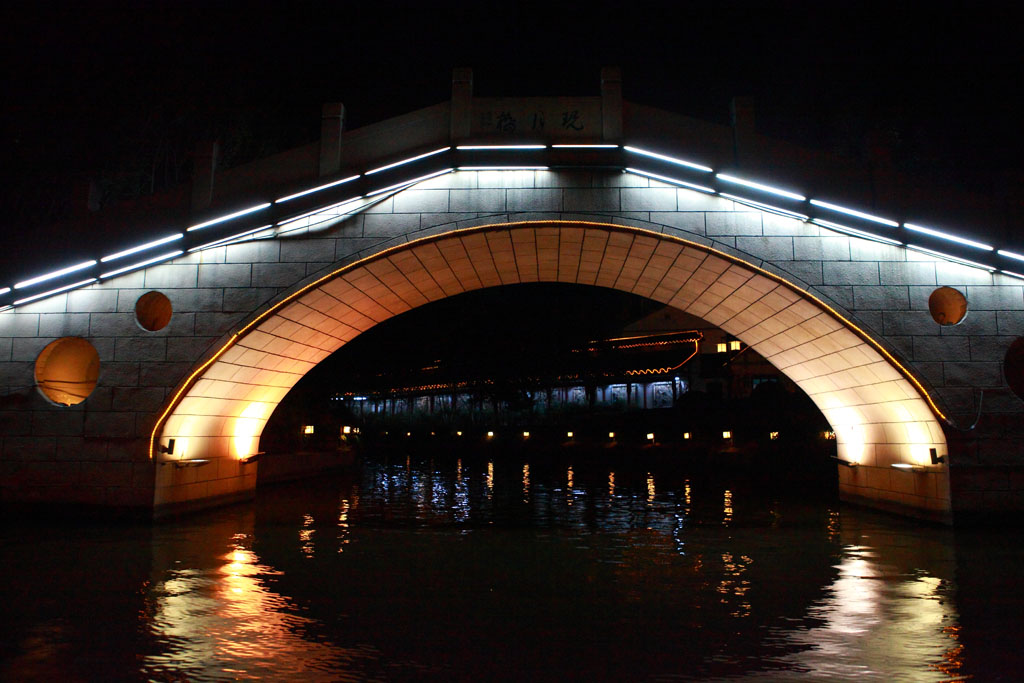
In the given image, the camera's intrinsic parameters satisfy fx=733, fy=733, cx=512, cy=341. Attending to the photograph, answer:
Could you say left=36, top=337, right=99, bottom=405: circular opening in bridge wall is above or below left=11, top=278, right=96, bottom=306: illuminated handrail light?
below

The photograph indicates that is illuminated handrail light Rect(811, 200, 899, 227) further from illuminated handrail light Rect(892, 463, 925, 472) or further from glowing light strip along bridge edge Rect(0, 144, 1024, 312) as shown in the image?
illuminated handrail light Rect(892, 463, 925, 472)

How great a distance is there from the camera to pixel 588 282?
60.6ft

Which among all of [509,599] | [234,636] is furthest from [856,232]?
[234,636]

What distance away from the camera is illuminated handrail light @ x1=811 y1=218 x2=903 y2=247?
13.4m

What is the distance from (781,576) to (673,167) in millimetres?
7449

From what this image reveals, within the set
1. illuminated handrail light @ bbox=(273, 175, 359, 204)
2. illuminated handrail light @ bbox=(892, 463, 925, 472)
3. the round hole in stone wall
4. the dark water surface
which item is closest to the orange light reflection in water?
the dark water surface

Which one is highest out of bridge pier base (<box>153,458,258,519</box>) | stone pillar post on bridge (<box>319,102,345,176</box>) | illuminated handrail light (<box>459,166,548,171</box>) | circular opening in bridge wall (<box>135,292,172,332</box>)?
stone pillar post on bridge (<box>319,102,345,176</box>)

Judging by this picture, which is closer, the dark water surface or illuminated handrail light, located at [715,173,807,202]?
the dark water surface

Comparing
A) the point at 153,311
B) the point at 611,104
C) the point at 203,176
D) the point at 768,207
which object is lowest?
the point at 153,311

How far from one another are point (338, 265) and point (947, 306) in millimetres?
11456

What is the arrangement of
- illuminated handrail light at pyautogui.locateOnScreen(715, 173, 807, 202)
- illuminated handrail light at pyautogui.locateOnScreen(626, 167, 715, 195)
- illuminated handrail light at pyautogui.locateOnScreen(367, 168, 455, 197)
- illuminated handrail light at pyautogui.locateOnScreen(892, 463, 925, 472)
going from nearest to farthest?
illuminated handrail light at pyautogui.locateOnScreen(715, 173, 807, 202) < illuminated handrail light at pyautogui.locateOnScreen(626, 167, 715, 195) < illuminated handrail light at pyautogui.locateOnScreen(367, 168, 455, 197) < illuminated handrail light at pyautogui.locateOnScreen(892, 463, 925, 472)

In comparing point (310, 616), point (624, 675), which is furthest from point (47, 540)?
point (624, 675)

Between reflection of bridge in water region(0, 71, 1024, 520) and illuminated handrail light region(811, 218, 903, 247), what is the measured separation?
2.1 inches

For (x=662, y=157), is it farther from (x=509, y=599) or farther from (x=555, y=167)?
(x=509, y=599)
